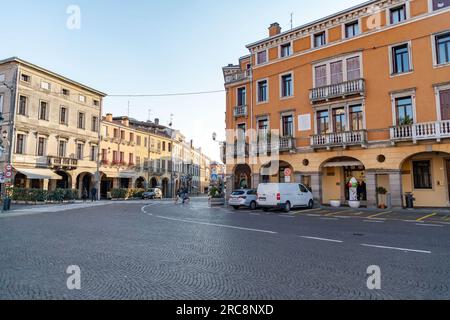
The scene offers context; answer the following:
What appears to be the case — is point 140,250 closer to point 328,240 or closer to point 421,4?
point 328,240

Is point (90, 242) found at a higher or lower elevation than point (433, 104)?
lower

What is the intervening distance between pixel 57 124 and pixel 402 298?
39991 mm

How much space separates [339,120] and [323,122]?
1274 millimetres

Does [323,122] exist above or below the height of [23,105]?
below

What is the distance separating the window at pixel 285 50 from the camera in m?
27.7

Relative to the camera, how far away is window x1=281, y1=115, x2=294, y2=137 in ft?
88.2

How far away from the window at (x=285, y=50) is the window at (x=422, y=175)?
13.7 meters

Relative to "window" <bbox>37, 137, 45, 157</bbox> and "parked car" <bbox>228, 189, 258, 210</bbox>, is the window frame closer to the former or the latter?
"parked car" <bbox>228, 189, 258, 210</bbox>

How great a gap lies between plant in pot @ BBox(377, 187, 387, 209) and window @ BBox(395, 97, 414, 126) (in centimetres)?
463

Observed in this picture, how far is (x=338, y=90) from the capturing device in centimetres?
2388

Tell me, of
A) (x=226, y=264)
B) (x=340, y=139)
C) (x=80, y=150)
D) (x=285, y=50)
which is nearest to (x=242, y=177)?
(x=340, y=139)

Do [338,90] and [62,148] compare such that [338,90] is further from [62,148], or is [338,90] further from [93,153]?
[93,153]
